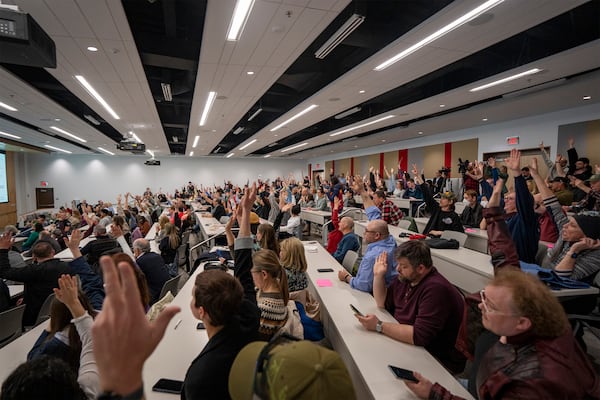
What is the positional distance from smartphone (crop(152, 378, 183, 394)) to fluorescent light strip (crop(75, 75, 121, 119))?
5623 millimetres

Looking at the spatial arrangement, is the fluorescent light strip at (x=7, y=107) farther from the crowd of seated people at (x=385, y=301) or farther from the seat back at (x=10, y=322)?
the seat back at (x=10, y=322)

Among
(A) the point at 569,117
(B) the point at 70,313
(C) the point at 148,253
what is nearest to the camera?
(B) the point at 70,313

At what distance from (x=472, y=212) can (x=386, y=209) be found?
5.45 feet

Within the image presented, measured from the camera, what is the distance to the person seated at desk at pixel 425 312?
1.88 m

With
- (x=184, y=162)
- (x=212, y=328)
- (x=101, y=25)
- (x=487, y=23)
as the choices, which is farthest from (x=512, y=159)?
(x=184, y=162)

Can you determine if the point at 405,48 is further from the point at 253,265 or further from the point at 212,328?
the point at 212,328

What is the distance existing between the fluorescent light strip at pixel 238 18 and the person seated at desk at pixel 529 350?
3.31 meters

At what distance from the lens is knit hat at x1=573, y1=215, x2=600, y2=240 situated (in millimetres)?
2865

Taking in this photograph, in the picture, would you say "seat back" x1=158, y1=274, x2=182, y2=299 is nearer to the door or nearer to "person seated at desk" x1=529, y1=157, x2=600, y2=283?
"person seated at desk" x1=529, y1=157, x2=600, y2=283

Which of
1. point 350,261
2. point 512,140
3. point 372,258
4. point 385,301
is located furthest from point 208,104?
point 512,140

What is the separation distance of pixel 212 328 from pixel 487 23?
174 inches

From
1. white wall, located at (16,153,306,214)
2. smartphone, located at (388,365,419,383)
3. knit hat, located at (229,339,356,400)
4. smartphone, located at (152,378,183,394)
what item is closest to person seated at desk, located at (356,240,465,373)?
smartphone, located at (388,365,419,383)

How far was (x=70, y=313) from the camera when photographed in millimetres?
1698

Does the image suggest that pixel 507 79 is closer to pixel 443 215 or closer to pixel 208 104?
pixel 443 215
